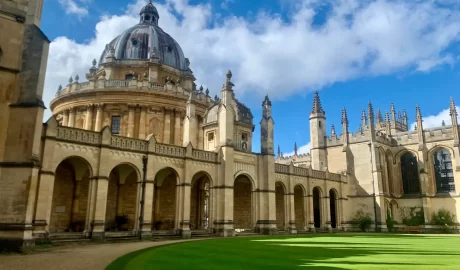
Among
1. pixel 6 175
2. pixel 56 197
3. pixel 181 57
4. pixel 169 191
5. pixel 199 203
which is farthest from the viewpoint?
pixel 181 57

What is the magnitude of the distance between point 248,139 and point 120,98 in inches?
555

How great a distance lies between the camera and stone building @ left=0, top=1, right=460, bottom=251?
74.8 ft

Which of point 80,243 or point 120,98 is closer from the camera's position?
point 80,243

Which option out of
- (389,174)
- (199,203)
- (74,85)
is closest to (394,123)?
(389,174)

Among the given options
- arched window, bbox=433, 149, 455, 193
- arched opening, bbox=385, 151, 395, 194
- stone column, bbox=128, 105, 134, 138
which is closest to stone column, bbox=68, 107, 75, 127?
stone column, bbox=128, 105, 134, 138

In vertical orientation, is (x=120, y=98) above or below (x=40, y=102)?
above

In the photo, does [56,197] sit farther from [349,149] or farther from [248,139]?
[349,149]

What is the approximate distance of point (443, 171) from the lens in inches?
1853

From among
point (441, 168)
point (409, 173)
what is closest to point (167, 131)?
point (409, 173)

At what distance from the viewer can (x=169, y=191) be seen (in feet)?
107

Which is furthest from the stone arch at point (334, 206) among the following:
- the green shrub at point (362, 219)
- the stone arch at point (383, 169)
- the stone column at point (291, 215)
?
the stone column at point (291, 215)

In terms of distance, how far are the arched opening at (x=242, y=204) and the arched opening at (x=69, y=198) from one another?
50.7 ft

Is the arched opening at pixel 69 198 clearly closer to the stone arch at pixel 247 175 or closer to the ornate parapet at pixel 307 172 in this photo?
the stone arch at pixel 247 175

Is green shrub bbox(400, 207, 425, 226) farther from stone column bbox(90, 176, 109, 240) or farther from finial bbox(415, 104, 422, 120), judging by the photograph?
stone column bbox(90, 176, 109, 240)
